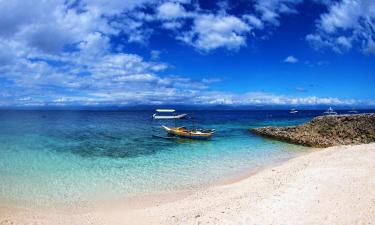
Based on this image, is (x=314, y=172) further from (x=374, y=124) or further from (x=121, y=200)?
(x=374, y=124)

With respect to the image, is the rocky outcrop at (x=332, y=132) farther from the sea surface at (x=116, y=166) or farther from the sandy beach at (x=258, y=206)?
the sandy beach at (x=258, y=206)

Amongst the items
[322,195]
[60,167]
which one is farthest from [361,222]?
[60,167]

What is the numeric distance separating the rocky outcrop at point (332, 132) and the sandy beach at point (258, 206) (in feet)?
70.5

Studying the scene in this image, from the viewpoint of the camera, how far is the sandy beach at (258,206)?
44.4 ft

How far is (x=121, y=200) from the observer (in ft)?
62.2

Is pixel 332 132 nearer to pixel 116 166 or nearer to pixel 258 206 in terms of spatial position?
pixel 116 166

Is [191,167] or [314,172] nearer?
[314,172]

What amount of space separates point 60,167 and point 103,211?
11.6 metres

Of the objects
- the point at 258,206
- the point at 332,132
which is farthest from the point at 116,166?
the point at 332,132

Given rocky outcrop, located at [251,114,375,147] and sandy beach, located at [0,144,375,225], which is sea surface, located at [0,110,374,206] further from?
rocky outcrop, located at [251,114,375,147]

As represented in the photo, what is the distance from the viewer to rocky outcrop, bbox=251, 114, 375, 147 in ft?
135

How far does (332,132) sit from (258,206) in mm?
34930

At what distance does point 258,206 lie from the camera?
1495cm

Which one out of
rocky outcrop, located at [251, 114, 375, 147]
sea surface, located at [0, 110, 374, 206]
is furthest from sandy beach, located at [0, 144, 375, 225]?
rocky outcrop, located at [251, 114, 375, 147]
